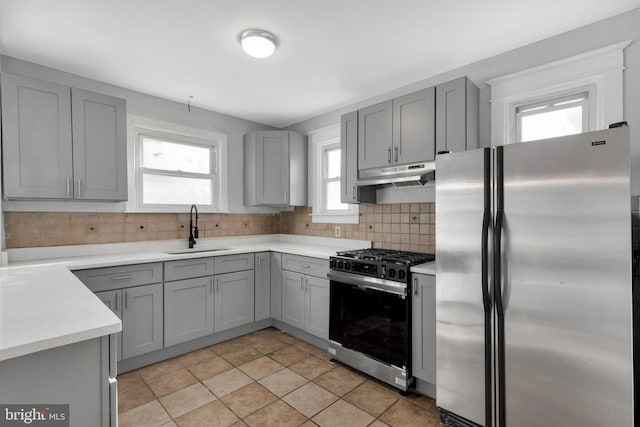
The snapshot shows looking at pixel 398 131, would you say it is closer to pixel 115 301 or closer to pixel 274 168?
pixel 274 168

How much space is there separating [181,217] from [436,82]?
9.98ft

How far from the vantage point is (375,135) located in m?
2.91

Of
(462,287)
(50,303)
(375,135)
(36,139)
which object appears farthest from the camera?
(375,135)

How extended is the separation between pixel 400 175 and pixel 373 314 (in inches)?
47.5

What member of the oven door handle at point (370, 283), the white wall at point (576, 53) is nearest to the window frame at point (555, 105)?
the white wall at point (576, 53)

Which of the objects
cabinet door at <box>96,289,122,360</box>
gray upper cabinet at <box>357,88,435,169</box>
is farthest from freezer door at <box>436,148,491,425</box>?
cabinet door at <box>96,289,122,360</box>

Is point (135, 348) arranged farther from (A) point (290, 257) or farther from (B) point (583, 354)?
(B) point (583, 354)

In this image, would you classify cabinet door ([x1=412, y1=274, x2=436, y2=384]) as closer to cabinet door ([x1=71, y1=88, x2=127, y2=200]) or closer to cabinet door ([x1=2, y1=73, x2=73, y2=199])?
cabinet door ([x1=71, y1=88, x2=127, y2=200])

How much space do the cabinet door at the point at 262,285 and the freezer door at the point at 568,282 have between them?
8.08 ft

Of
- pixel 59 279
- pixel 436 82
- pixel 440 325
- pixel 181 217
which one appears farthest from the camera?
pixel 181 217

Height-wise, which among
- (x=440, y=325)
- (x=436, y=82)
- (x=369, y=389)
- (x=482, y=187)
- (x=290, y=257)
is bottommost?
(x=369, y=389)

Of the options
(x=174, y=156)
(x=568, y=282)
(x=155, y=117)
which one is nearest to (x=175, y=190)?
(x=174, y=156)

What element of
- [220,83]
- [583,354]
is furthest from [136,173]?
[583,354]

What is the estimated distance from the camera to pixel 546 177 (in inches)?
62.1
